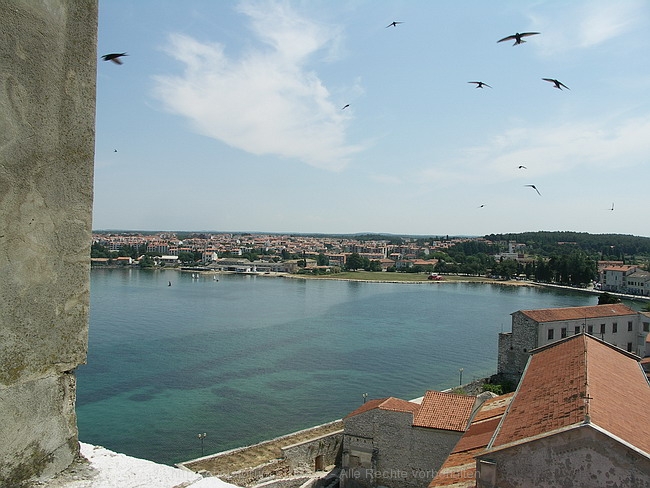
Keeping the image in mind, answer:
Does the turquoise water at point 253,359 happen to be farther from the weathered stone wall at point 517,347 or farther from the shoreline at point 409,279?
the shoreline at point 409,279

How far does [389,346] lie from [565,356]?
19.8 m

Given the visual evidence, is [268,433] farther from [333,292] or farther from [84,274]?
[333,292]

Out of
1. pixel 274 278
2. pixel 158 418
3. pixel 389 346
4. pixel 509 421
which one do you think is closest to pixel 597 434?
pixel 509 421

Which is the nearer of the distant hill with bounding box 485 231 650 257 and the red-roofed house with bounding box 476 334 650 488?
the red-roofed house with bounding box 476 334 650 488

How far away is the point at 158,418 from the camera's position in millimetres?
17125

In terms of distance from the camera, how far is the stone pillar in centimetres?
117

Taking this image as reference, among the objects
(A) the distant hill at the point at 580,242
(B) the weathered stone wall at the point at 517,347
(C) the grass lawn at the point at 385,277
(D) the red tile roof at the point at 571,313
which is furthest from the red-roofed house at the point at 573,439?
(A) the distant hill at the point at 580,242

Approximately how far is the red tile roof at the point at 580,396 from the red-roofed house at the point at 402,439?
2033 mm

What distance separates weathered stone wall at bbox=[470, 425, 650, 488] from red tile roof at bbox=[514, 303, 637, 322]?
1383 centimetres

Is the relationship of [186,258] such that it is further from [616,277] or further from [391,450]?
[391,450]

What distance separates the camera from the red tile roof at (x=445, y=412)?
1066cm

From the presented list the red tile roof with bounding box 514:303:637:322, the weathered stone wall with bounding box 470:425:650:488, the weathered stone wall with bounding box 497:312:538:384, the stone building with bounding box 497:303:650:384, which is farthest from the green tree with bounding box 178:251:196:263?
the weathered stone wall with bounding box 470:425:650:488

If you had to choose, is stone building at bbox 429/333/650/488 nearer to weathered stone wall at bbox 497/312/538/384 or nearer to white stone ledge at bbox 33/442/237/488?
white stone ledge at bbox 33/442/237/488

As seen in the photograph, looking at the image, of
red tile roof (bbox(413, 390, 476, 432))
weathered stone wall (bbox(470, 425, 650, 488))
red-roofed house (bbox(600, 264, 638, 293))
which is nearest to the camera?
weathered stone wall (bbox(470, 425, 650, 488))
